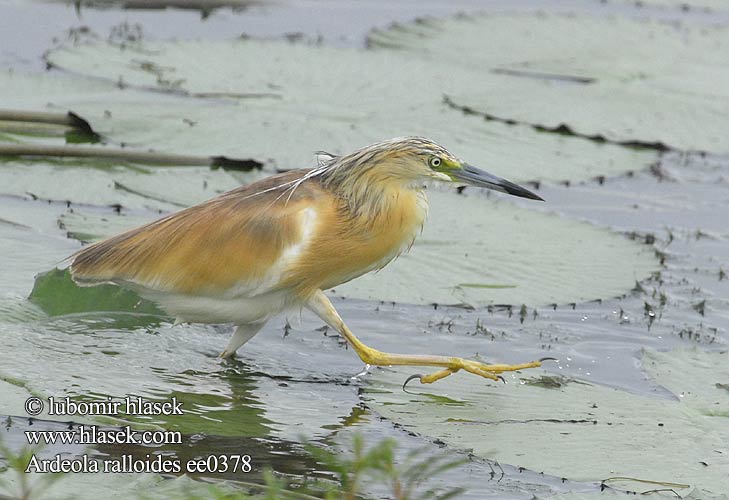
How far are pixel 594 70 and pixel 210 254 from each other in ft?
18.2

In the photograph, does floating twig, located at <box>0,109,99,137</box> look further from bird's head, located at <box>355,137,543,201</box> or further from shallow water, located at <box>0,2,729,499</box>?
bird's head, located at <box>355,137,543,201</box>

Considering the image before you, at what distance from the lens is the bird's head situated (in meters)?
5.82

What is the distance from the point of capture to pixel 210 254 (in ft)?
19.1

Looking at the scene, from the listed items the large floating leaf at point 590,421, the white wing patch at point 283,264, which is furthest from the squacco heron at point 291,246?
the large floating leaf at point 590,421

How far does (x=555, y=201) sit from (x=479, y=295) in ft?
7.02

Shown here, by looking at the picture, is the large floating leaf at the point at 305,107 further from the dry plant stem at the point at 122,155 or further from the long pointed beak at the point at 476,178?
the long pointed beak at the point at 476,178

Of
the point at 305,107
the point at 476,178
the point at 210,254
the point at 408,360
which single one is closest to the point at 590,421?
the point at 408,360

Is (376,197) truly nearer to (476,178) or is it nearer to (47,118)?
(476,178)

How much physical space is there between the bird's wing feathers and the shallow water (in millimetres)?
367

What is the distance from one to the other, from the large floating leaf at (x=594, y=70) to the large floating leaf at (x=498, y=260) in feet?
5.74

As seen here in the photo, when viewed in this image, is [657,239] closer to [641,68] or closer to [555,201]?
[555,201]

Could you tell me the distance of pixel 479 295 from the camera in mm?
6785

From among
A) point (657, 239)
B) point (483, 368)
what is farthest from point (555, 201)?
point (483, 368)

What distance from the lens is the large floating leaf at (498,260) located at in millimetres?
6789
